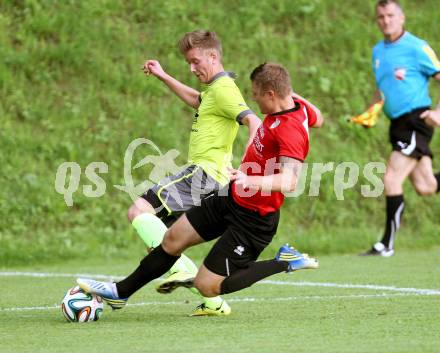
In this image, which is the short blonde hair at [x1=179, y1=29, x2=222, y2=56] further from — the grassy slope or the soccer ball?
the grassy slope

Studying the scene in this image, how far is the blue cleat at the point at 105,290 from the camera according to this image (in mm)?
6609

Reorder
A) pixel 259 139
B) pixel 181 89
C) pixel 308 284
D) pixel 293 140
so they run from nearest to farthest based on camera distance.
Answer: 1. pixel 293 140
2. pixel 259 139
3. pixel 181 89
4. pixel 308 284

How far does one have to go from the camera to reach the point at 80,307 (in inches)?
255

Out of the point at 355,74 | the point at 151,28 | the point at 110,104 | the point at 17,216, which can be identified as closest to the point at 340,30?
the point at 355,74

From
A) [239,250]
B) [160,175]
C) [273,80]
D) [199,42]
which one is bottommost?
[239,250]

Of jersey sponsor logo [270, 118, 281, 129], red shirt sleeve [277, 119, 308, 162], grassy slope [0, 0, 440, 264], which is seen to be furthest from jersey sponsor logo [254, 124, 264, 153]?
grassy slope [0, 0, 440, 264]

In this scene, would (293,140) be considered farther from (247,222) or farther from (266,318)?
(266,318)

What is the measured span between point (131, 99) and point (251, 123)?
7323 millimetres

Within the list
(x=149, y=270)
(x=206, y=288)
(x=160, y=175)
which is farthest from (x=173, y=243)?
(x=160, y=175)

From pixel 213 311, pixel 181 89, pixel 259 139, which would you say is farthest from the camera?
pixel 181 89

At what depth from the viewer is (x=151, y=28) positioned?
14969 mm

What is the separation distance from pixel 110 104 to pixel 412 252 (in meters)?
4.38

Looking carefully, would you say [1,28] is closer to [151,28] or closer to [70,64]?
[70,64]

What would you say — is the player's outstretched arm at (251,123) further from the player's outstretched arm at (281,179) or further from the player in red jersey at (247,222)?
the player's outstretched arm at (281,179)
